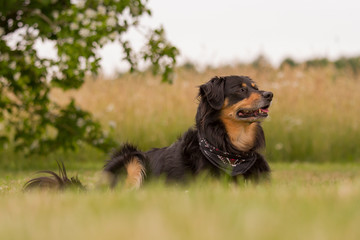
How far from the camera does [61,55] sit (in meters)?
7.19

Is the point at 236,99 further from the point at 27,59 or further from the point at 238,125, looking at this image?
the point at 27,59

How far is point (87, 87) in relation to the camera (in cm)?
1402

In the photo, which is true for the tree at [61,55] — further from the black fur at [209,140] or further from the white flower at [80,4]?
the black fur at [209,140]

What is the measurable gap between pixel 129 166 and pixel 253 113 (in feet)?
4.52

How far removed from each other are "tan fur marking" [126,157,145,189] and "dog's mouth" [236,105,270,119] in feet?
3.73

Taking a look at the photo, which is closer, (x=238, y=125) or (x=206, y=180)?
(x=206, y=180)

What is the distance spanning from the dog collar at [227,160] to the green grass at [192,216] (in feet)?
4.04

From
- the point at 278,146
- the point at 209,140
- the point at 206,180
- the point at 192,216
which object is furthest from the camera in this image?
the point at 278,146

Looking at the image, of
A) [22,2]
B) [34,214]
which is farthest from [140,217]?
[22,2]

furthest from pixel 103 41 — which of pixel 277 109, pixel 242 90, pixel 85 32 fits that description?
pixel 277 109

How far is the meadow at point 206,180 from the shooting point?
2.30 metres

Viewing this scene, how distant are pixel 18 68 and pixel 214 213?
5949 millimetres

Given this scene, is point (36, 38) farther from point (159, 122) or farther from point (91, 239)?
point (91, 239)

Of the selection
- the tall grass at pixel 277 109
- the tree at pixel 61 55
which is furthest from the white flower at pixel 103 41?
the tall grass at pixel 277 109
